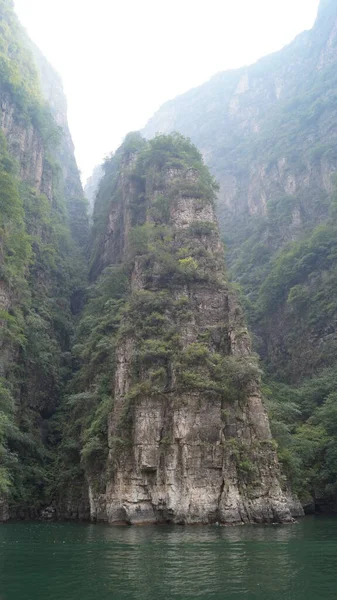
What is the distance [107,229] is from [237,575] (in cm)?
5240

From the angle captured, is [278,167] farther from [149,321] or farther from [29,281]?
[149,321]

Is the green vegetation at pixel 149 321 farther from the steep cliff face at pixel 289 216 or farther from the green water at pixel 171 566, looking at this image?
the green water at pixel 171 566

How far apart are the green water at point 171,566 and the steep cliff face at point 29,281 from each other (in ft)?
32.4

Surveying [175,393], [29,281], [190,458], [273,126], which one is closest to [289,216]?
[273,126]

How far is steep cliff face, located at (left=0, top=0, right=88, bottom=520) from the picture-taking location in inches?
1308

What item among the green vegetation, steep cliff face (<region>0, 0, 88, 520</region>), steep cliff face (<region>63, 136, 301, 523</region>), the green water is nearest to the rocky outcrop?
steep cliff face (<region>63, 136, 301, 523</region>)

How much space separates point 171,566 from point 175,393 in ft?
56.8

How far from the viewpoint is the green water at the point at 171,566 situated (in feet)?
35.3

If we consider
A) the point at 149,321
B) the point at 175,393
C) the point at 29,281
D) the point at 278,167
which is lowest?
the point at 175,393

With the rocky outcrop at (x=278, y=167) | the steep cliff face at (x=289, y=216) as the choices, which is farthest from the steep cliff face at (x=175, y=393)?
the rocky outcrop at (x=278, y=167)

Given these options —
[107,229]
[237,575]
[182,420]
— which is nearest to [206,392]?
[182,420]

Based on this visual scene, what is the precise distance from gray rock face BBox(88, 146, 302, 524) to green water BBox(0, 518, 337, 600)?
5683 millimetres

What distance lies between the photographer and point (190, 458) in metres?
28.5

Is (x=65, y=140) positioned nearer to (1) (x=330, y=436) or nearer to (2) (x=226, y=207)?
(2) (x=226, y=207)
